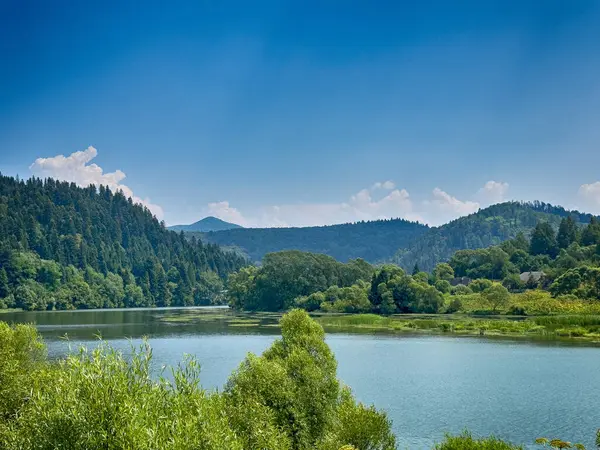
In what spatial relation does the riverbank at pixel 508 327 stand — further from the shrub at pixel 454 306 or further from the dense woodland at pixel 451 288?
the shrub at pixel 454 306

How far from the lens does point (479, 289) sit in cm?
17575

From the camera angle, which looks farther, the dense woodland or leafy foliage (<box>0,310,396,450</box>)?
the dense woodland

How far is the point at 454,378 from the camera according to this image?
57.6m

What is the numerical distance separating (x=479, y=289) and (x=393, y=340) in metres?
92.4

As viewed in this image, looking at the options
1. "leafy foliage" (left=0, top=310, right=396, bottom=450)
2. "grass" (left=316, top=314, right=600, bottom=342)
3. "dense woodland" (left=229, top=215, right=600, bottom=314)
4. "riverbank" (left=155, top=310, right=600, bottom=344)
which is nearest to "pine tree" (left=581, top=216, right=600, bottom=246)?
"dense woodland" (left=229, top=215, right=600, bottom=314)

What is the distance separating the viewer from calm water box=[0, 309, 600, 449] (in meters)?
39.6

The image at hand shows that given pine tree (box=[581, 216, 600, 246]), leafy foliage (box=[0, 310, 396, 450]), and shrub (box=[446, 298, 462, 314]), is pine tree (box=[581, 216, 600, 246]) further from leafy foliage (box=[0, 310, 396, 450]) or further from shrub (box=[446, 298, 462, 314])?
leafy foliage (box=[0, 310, 396, 450])

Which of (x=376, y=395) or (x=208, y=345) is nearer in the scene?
(x=376, y=395)

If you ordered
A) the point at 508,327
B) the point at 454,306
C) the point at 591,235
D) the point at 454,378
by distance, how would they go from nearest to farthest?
the point at 454,378 < the point at 508,327 < the point at 454,306 < the point at 591,235

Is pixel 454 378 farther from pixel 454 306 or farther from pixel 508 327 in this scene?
pixel 454 306

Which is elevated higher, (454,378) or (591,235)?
(591,235)

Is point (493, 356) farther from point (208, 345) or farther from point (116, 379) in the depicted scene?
point (116, 379)

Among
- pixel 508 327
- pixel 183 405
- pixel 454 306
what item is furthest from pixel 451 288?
pixel 183 405

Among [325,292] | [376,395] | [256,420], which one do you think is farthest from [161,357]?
[325,292]
